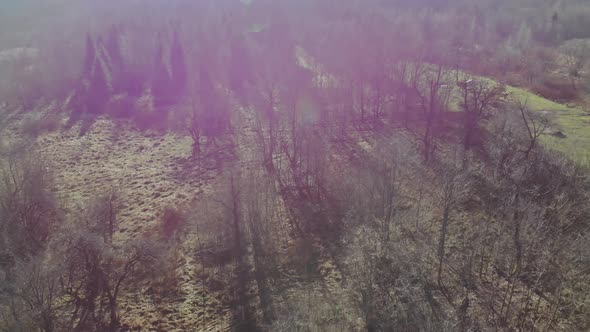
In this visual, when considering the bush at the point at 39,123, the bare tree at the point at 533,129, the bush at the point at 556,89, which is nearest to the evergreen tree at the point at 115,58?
the bush at the point at 39,123

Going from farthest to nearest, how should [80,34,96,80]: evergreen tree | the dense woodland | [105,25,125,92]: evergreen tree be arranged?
[80,34,96,80]: evergreen tree < [105,25,125,92]: evergreen tree < the dense woodland

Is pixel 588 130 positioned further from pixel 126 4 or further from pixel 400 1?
pixel 126 4

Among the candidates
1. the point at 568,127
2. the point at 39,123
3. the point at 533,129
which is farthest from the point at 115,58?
the point at 568,127

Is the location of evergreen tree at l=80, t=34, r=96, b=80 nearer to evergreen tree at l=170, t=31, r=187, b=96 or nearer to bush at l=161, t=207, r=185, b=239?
evergreen tree at l=170, t=31, r=187, b=96

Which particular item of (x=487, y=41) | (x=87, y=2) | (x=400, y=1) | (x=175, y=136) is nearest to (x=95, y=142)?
(x=175, y=136)

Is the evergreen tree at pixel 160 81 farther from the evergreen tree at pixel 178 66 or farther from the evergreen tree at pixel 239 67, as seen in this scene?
the evergreen tree at pixel 239 67

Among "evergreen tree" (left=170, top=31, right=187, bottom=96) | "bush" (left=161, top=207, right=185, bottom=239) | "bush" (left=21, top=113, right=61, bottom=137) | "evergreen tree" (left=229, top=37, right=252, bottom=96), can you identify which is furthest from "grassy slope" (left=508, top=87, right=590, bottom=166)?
"bush" (left=21, top=113, right=61, bottom=137)
